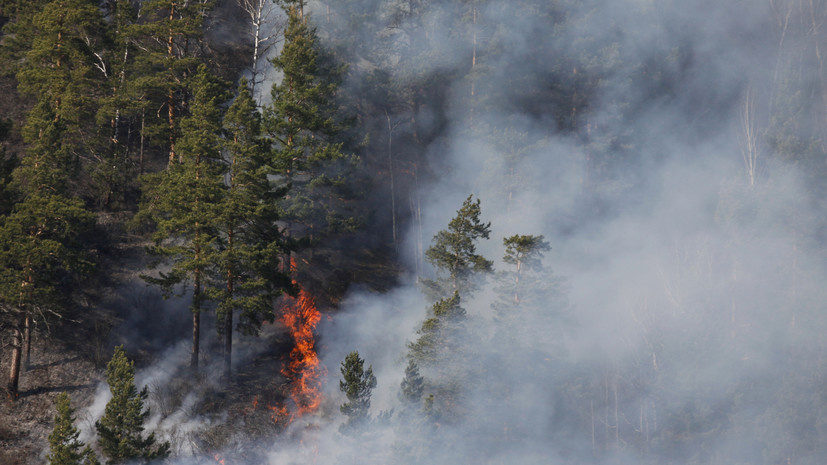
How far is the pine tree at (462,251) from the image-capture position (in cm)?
2547

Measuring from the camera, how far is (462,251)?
2580cm

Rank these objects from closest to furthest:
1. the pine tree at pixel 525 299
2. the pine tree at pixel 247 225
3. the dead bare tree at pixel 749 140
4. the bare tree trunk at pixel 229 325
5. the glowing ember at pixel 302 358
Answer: the pine tree at pixel 247 225 → the bare tree trunk at pixel 229 325 → the glowing ember at pixel 302 358 → the pine tree at pixel 525 299 → the dead bare tree at pixel 749 140

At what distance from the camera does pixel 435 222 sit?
40.8 metres

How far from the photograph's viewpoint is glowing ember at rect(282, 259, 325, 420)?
85.7ft

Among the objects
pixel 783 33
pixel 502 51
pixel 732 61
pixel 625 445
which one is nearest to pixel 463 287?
pixel 625 445

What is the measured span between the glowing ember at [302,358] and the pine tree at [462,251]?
17.0 feet

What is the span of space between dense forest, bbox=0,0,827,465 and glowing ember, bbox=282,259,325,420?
0.11 metres

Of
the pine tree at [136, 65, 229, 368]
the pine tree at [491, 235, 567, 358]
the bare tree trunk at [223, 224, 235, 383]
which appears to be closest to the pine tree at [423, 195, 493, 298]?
the pine tree at [491, 235, 567, 358]

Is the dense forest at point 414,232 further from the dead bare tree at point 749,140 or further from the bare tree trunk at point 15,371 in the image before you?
the dead bare tree at point 749,140

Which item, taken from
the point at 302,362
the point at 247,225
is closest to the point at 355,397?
the point at 302,362

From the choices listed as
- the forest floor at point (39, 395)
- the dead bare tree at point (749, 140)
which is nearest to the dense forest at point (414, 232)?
the forest floor at point (39, 395)

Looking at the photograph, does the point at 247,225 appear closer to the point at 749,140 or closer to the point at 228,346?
the point at 228,346

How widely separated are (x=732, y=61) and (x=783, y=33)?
209 inches

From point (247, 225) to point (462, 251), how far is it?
7.17 metres
